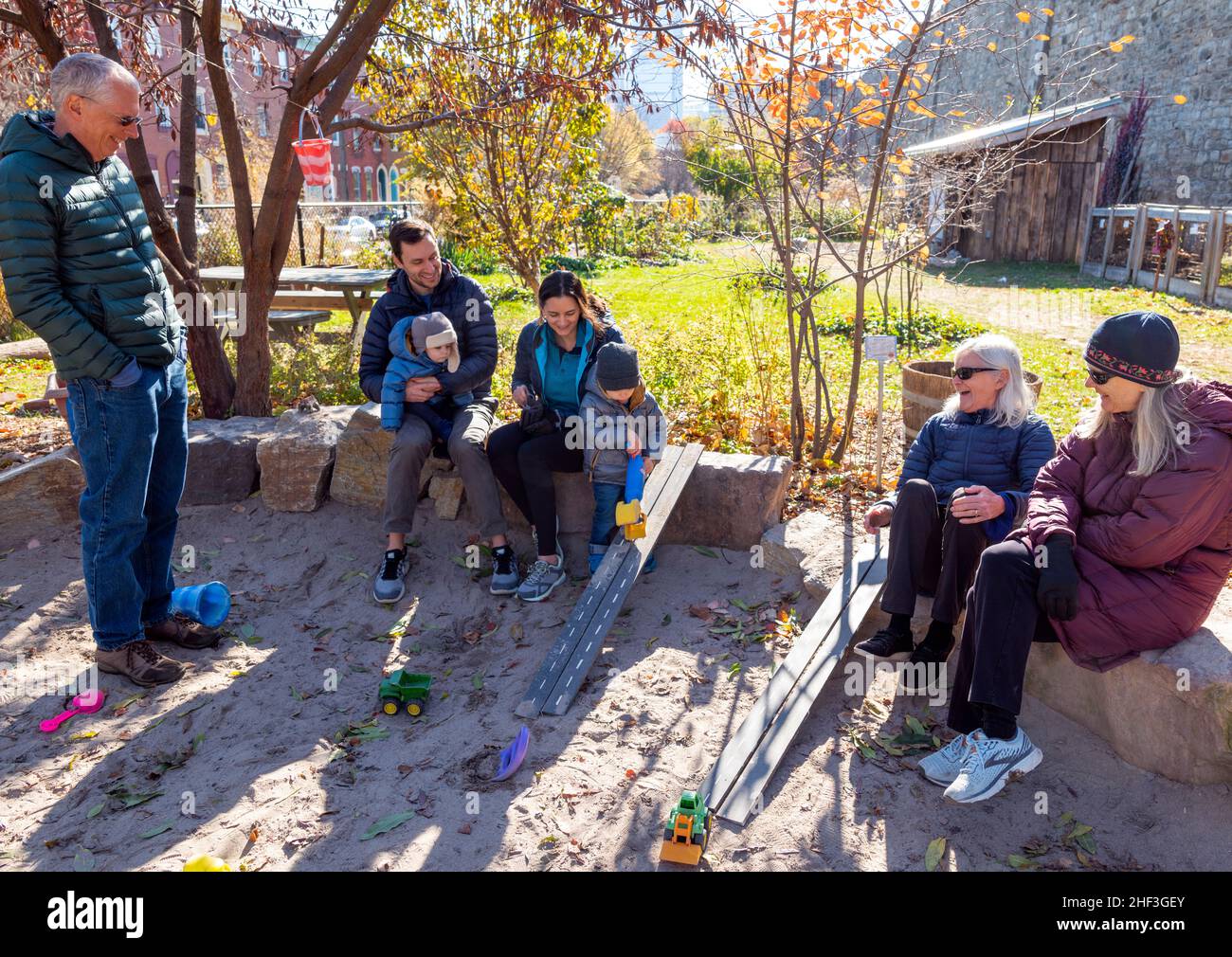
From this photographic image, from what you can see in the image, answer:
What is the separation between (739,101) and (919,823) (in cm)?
338

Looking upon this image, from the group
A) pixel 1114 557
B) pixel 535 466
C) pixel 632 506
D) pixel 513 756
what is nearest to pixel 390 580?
pixel 535 466

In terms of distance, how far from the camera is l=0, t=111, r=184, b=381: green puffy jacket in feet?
9.38

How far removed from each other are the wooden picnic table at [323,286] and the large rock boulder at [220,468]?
3365 mm

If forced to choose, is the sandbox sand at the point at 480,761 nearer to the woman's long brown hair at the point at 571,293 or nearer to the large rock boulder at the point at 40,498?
the large rock boulder at the point at 40,498

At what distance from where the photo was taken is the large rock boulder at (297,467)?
4.69m

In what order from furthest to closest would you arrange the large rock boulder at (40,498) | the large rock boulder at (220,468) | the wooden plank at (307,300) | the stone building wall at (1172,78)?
1. the stone building wall at (1172,78)
2. the wooden plank at (307,300)
3. the large rock boulder at (220,468)
4. the large rock boulder at (40,498)

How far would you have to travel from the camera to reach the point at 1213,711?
2.48 meters

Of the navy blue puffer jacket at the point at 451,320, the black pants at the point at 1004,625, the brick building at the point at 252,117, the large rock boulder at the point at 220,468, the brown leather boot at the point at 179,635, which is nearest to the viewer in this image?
the black pants at the point at 1004,625

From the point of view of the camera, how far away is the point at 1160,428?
253cm

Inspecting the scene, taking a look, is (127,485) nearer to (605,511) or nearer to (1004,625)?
(605,511)

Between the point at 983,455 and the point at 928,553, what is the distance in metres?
0.41

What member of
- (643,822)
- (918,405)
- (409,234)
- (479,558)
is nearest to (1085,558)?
(643,822)

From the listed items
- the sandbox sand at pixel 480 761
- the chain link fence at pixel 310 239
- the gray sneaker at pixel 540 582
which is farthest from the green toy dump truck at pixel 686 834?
the chain link fence at pixel 310 239
